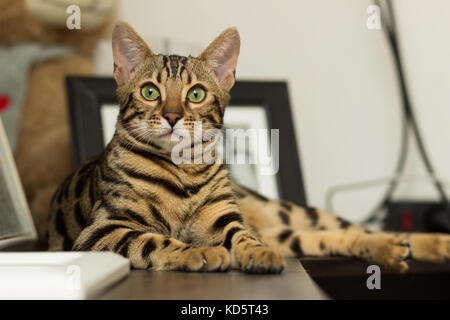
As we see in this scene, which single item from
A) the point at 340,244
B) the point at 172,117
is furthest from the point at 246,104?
the point at 172,117

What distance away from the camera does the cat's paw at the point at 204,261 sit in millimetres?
464

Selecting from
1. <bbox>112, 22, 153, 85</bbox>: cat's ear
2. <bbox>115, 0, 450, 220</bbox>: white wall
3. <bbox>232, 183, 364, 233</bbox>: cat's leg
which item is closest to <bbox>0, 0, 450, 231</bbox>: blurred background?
<bbox>115, 0, 450, 220</bbox>: white wall

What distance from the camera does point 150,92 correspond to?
0.52 m

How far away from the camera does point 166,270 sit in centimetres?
49

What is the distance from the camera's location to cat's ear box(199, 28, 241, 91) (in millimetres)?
531

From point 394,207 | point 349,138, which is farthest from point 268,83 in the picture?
point 394,207

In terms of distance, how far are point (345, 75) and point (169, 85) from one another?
0.69 metres

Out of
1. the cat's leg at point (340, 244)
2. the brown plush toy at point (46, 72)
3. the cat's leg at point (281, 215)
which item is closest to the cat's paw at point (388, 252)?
the cat's leg at point (340, 244)

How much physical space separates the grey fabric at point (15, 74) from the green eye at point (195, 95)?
68 centimetres

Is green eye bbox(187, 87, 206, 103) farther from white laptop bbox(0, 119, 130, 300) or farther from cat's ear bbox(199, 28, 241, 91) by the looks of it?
white laptop bbox(0, 119, 130, 300)

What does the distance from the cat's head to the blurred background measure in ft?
1.19

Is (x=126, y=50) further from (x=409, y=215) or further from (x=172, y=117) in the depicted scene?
(x=409, y=215)

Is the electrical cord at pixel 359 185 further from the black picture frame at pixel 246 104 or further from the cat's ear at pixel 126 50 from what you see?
the cat's ear at pixel 126 50
